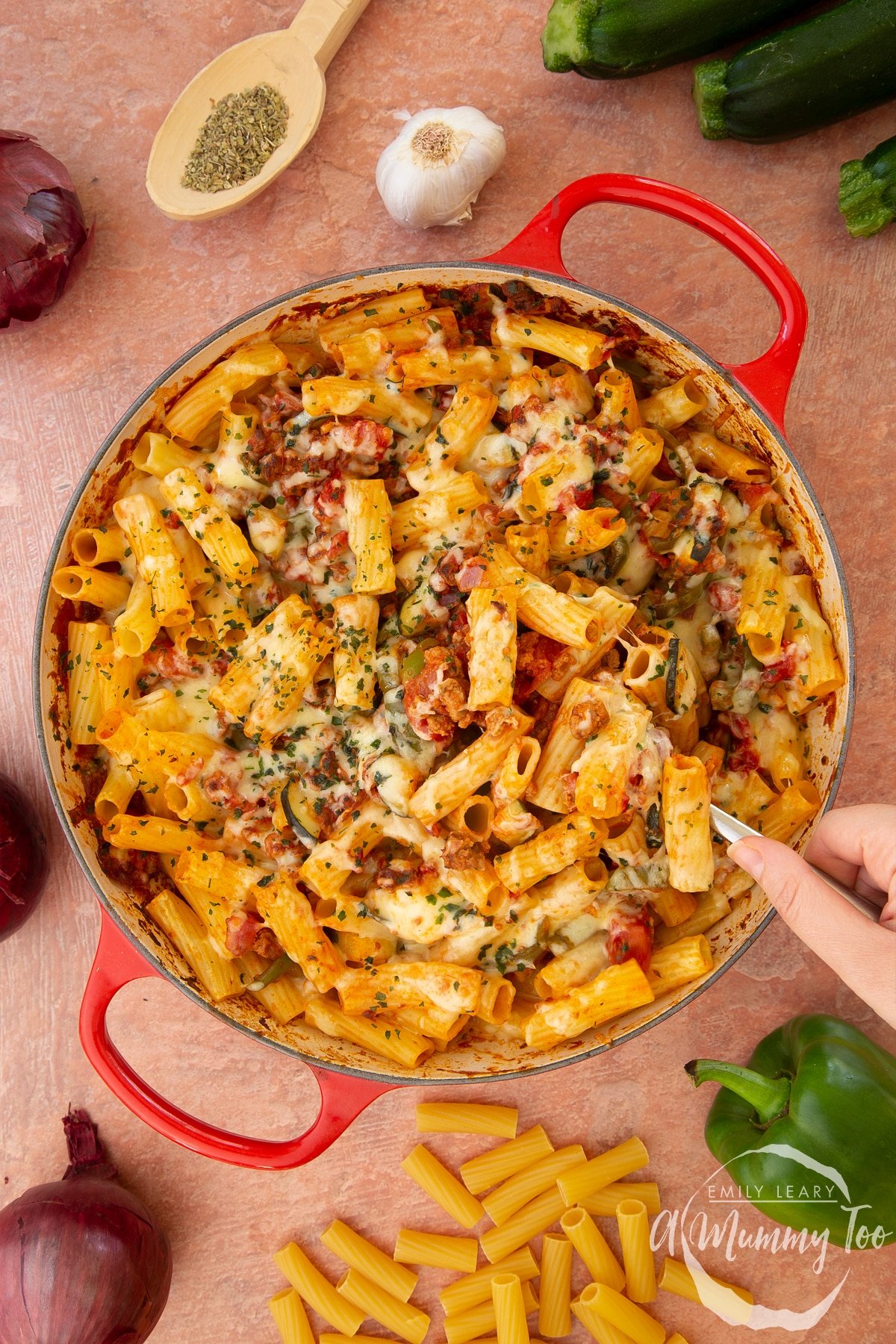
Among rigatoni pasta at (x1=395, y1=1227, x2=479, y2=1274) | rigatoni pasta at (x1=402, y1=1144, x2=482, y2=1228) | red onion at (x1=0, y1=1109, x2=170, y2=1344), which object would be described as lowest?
rigatoni pasta at (x1=395, y1=1227, x2=479, y2=1274)

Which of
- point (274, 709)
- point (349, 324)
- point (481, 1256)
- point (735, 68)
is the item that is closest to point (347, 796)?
point (274, 709)

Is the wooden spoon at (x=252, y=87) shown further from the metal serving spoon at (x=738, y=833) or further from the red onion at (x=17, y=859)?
the metal serving spoon at (x=738, y=833)

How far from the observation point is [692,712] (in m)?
1.91

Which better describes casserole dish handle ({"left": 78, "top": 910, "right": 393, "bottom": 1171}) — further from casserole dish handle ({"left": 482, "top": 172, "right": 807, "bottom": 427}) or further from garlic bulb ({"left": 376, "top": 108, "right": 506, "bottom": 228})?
garlic bulb ({"left": 376, "top": 108, "right": 506, "bottom": 228})

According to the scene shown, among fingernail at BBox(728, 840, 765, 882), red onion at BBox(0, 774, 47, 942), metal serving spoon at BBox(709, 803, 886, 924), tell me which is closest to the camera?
fingernail at BBox(728, 840, 765, 882)

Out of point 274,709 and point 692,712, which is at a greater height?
point 274,709

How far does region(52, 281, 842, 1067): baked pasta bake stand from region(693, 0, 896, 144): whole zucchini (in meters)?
0.65

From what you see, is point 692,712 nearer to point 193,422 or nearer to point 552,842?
point 552,842

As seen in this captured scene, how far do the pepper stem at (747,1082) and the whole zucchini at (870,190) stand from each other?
1947mm

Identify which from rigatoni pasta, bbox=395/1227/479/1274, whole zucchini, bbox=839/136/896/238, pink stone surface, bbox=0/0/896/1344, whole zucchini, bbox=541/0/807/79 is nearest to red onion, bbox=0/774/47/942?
pink stone surface, bbox=0/0/896/1344

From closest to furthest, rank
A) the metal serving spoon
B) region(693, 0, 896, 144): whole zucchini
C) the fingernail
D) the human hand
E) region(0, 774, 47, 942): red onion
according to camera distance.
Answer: the human hand, the fingernail, the metal serving spoon, region(693, 0, 896, 144): whole zucchini, region(0, 774, 47, 942): red onion

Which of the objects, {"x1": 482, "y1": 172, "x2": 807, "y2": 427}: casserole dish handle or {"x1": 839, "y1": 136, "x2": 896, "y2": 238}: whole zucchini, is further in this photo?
{"x1": 839, "y1": 136, "x2": 896, "y2": 238}: whole zucchini

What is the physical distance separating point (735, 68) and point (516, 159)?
20.8 inches

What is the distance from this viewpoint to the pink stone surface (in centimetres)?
229
